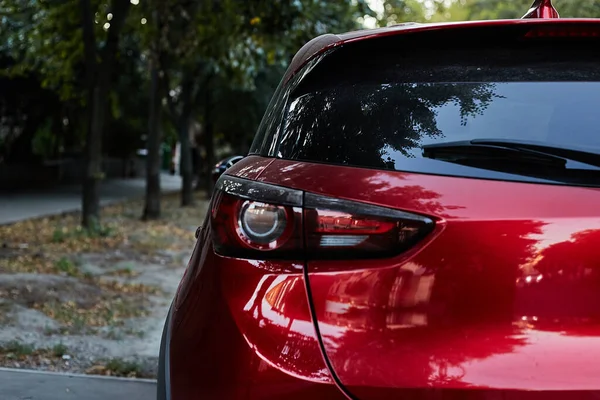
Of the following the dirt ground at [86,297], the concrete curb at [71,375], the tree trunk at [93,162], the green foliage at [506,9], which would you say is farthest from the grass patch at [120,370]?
the green foliage at [506,9]

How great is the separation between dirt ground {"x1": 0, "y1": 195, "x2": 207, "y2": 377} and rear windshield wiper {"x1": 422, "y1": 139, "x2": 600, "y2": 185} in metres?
3.34

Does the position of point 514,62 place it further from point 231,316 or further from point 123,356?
point 123,356

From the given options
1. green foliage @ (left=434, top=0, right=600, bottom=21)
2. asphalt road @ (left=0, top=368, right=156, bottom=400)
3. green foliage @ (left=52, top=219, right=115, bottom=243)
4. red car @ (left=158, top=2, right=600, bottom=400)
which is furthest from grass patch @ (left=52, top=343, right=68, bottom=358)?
green foliage @ (left=434, top=0, right=600, bottom=21)

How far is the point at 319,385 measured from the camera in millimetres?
1578

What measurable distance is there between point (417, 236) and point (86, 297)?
5.44 meters

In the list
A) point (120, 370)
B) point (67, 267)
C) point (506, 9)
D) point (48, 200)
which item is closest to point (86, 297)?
point (67, 267)

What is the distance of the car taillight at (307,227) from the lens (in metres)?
1.64

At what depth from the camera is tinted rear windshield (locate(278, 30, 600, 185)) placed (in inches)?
67.0

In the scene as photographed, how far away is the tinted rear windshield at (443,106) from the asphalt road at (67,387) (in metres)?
2.56

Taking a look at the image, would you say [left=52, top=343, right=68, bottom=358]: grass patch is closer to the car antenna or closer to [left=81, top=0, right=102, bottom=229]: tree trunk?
the car antenna

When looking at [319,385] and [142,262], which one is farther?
[142,262]

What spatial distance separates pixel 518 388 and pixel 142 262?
26.9 feet

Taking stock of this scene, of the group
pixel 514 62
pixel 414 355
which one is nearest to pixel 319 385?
pixel 414 355

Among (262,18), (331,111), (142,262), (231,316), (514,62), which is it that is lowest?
(142,262)
